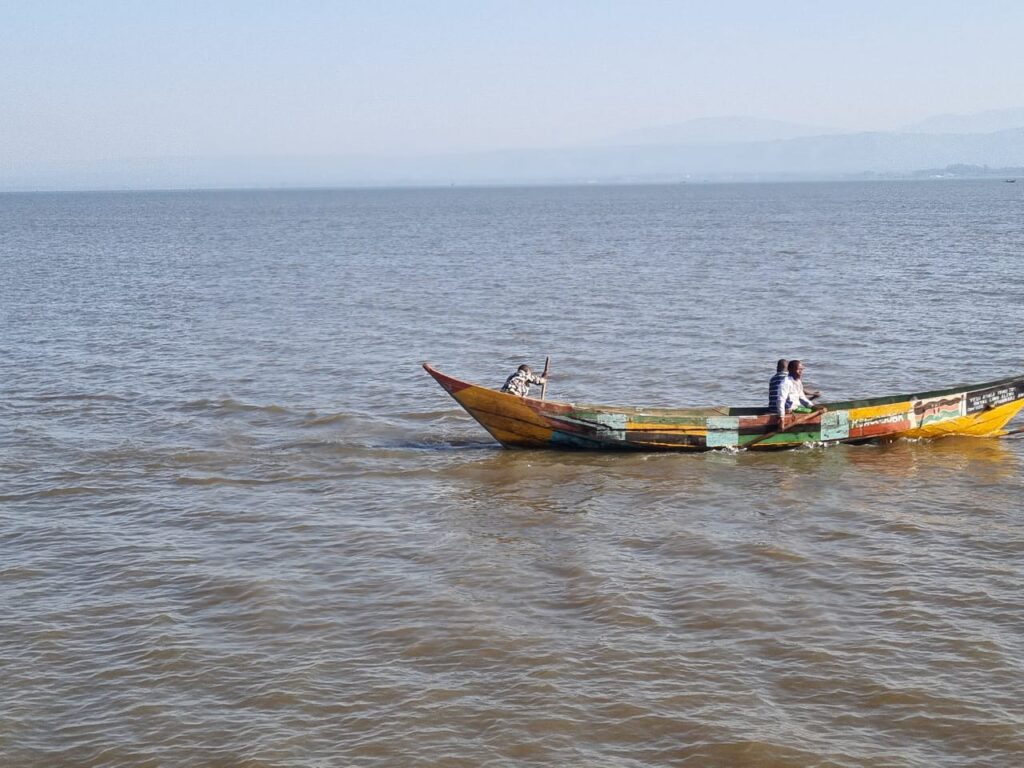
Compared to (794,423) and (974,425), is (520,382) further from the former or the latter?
(974,425)

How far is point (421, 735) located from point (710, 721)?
91.7 inches

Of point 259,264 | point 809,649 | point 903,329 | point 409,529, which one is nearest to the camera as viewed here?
point 809,649

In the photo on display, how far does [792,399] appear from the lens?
16.8 metres

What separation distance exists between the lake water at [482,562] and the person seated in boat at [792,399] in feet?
2.23

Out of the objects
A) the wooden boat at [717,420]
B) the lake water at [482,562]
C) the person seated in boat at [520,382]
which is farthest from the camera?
the person seated in boat at [520,382]

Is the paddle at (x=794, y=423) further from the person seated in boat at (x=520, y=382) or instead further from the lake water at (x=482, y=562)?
the person seated in boat at (x=520, y=382)

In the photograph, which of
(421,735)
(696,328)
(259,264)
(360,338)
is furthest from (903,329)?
(259,264)

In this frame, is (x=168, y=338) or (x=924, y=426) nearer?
(x=924, y=426)

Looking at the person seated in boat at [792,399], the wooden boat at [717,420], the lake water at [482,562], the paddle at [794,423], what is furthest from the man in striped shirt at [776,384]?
the lake water at [482,562]

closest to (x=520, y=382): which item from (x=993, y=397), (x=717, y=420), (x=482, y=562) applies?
(x=717, y=420)

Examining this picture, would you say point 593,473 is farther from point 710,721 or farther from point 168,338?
point 168,338

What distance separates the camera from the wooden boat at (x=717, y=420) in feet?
54.8

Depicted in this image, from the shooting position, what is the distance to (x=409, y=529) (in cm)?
1384

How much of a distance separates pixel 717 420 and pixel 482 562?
547cm
